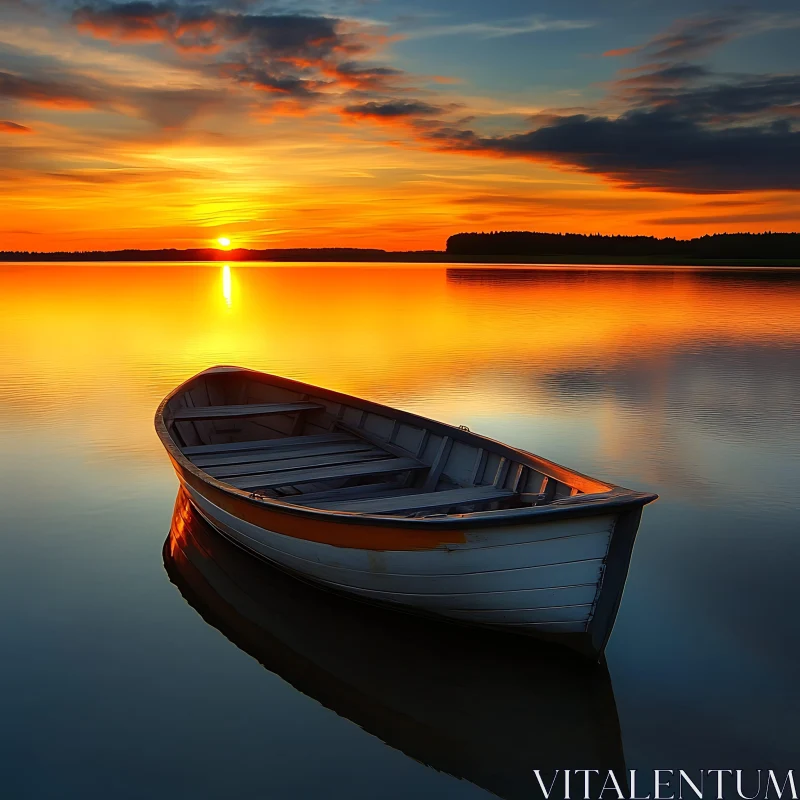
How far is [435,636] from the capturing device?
5.95m

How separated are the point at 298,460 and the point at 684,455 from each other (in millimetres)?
6149

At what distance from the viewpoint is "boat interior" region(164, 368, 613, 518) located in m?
6.57

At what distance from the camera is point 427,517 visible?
5309mm

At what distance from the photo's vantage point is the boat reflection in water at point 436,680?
4.73 meters

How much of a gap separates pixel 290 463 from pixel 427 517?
11.2 ft

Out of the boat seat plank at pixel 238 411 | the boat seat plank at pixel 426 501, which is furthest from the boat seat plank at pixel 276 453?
the boat seat plank at pixel 426 501

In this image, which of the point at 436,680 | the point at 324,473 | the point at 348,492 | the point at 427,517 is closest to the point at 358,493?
the point at 348,492

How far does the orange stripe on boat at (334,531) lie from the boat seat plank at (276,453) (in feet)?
4.61

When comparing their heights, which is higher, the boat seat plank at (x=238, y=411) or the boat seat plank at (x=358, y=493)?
the boat seat plank at (x=238, y=411)

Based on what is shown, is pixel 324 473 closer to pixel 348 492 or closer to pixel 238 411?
pixel 348 492

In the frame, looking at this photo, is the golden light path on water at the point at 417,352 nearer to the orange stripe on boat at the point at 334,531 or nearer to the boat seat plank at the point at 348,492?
the boat seat plank at the point at 348,492

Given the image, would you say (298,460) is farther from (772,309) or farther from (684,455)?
(772,309)

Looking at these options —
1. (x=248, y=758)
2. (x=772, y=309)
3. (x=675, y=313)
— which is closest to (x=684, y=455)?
(x=248, y=758)

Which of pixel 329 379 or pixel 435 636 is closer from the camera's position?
pixel 435 636
